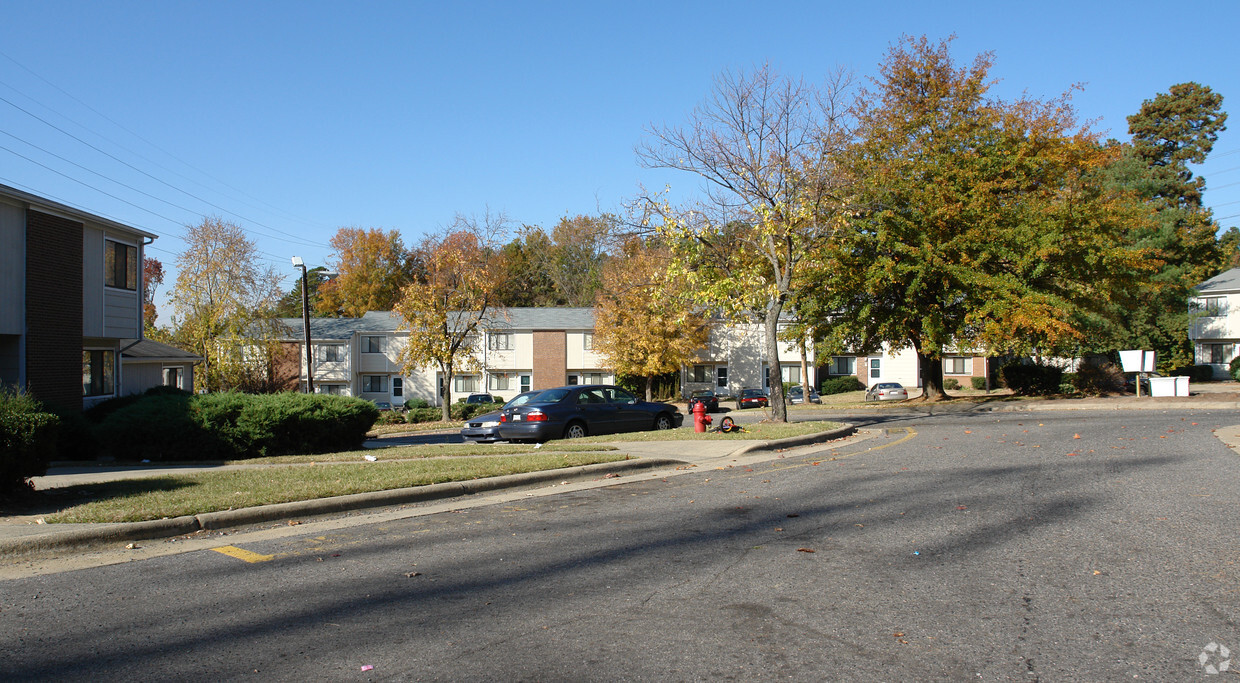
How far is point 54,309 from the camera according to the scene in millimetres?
19906

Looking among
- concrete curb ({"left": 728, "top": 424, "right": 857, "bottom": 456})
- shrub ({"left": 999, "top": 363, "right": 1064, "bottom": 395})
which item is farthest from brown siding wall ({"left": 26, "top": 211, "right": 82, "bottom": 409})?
shrub ({"left": 999, "top": 363, "right": 1064, "bottom": 395})

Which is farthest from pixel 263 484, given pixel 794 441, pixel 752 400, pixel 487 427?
pixel 752 400

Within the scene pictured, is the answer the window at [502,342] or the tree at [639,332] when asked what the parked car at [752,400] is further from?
the window at [502,342]

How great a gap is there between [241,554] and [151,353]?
2616 centimetres

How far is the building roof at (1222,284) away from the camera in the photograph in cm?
5412

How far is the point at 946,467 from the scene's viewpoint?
12.0 meters

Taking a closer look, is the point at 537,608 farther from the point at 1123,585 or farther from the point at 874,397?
the point at 874,397

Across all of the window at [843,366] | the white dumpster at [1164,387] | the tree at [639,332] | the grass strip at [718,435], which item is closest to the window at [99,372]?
the grass strip at [718,435]

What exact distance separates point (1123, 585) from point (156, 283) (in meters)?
91.7

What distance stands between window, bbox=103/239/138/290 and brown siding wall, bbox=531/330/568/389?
1354 inches

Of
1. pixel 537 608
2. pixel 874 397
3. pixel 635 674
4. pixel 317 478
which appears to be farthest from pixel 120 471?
pixel 874 397

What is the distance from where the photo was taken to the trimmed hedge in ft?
49.7

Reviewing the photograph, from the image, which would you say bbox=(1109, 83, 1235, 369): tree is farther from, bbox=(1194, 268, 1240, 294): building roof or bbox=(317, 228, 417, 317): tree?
bbox=(317, 228, 417, 317): tree

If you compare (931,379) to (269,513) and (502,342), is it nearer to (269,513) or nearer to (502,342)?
(502,342)
